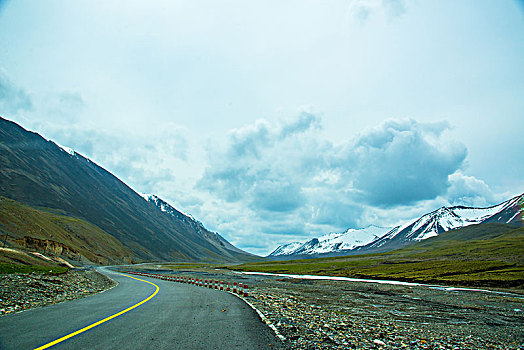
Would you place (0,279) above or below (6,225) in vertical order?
below

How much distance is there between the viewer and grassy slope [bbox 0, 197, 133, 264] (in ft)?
359

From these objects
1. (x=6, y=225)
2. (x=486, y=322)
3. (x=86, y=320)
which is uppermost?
(x=6, y=225)

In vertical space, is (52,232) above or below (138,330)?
above

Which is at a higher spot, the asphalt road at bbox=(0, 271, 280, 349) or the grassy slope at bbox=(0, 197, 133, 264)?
the grassy slope at bbox=(0, 197, 133, 264)

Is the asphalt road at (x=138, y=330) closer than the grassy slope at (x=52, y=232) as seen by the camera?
Yes

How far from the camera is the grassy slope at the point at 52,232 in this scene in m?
109

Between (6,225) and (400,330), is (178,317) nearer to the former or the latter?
(400,330)

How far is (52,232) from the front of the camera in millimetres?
137250

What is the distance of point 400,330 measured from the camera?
1705 centimetres

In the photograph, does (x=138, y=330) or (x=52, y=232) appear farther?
(x=52, y=232)

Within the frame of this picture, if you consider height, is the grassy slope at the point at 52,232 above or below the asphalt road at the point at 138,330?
above

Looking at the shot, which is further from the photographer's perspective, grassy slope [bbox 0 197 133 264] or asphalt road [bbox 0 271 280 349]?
grassy slope [bbox 0 197 133 264]

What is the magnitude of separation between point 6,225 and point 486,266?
505 ft

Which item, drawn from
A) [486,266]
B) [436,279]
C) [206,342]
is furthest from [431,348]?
[486,266]
